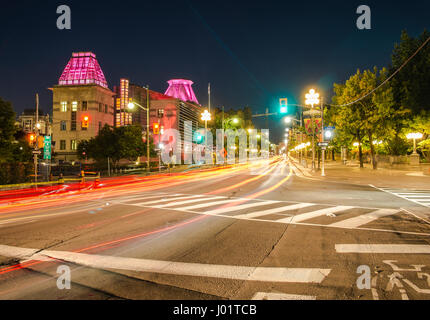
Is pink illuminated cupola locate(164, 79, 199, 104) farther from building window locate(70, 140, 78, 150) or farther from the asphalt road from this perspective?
the asphalt road

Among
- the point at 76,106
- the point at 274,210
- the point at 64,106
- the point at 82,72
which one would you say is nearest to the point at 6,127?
the point at 274,210

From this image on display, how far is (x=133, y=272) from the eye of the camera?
16.4 ft

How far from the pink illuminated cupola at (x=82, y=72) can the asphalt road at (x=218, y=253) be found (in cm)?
6197

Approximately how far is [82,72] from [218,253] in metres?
71.2

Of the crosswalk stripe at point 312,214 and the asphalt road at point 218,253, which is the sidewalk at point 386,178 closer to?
the asphalt road at point 218,253

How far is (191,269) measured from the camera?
16.7 feet

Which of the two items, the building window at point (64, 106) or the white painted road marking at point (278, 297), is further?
the building window at point (64, 106)

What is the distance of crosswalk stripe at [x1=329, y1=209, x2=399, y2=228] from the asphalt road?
32 millimetres

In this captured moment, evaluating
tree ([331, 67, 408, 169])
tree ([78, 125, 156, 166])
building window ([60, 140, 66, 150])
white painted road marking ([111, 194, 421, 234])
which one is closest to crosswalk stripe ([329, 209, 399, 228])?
white painted road marking ([111, 194, 421, 234])

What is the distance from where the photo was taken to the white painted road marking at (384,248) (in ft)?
19.7

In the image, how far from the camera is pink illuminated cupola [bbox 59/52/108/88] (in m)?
64.9

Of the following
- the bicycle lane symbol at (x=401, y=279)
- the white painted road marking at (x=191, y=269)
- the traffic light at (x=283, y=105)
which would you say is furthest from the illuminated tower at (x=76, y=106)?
the bicycle lane symbol at (x=401, y=279)
